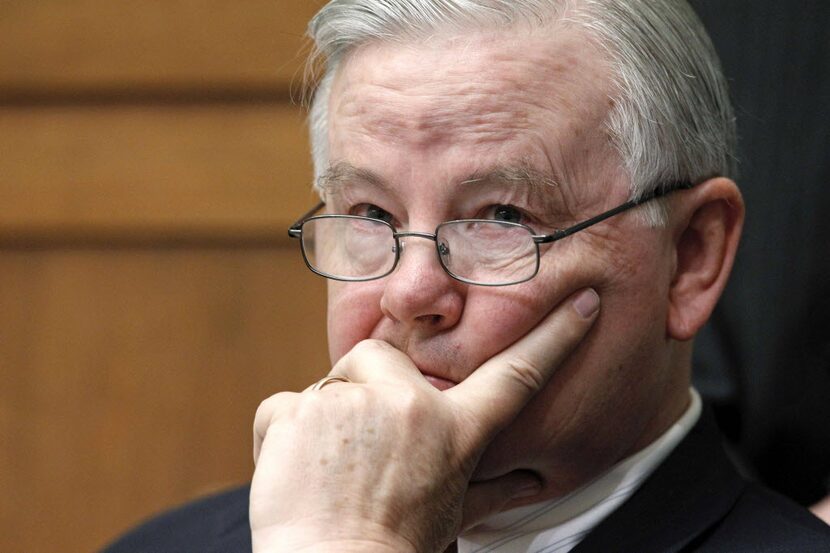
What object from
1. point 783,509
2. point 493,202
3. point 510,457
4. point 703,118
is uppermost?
point 703,118

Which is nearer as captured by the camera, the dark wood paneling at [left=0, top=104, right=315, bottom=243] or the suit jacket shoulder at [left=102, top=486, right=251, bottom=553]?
the suit jacket shoulder at [left=102, top=486, right=251, bottom=553]

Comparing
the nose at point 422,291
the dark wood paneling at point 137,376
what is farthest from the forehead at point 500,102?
the dark wood paneling at point 137,376

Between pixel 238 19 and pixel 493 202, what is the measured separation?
53.0 inches

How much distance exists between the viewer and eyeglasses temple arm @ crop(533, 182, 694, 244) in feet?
4.68

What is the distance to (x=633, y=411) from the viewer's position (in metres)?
1.52

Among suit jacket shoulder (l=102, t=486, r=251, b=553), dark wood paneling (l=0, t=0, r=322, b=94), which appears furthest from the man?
dark wood paneling (l=0, t=0, r=322, b=94)

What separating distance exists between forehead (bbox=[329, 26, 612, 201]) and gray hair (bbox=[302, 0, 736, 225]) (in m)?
0.02

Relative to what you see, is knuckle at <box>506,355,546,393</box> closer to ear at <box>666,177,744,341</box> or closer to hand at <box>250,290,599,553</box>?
hand at <box>250,290,599,553</box>

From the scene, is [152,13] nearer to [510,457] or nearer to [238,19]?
[238,19]

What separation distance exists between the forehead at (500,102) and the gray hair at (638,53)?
0.02 metres

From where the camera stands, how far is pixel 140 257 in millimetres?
2646

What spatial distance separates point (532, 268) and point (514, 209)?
0.29ft

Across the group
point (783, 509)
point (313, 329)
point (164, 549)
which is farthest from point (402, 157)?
point (313, 329)

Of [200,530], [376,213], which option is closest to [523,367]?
[376,213]
